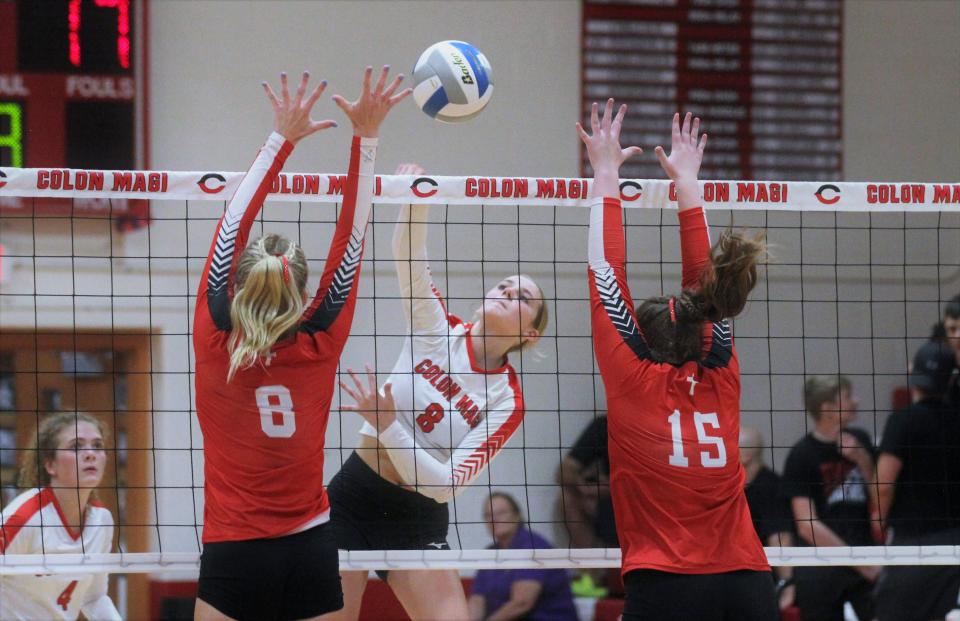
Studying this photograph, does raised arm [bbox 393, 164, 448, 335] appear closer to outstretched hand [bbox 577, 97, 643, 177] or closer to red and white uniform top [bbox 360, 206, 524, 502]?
red and white uniform top [bbox 360, 206, 524, 502]

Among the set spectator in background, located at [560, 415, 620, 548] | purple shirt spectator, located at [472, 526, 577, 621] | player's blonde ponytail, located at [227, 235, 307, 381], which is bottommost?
purple shirt spectator, located at [472, 526, 577, 621]

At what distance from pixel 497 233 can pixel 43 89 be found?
2.76 m

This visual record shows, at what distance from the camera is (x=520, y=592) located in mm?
6324

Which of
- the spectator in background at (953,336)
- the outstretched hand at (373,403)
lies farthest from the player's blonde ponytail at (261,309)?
the spectator in background at (953,336)

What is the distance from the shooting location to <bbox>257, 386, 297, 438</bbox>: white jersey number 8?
3100mm

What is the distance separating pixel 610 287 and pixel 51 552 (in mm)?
2543

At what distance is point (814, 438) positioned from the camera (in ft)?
19.9

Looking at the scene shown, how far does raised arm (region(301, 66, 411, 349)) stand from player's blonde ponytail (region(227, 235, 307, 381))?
0.41ft

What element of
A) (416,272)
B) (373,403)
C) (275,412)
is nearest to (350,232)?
(275,412)

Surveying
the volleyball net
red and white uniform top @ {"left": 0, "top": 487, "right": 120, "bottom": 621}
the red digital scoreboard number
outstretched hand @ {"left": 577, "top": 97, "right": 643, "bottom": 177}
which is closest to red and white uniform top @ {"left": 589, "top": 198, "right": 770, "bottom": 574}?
outstretched hand @ {"left": 577, "top": 97, "right": 643, "bottom": 177}

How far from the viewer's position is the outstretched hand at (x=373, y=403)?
3736 mm

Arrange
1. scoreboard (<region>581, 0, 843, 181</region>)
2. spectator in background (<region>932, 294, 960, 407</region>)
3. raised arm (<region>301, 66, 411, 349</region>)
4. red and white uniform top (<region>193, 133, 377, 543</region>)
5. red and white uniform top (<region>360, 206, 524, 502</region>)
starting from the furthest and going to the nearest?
scoreboard (<region>581, 0, 843, 181</region>) < spectator in background (<region>932, 294, 960, 407</region>) < red and white uniform top (<region>360, 206, 524, 502</region>) < raised arm (<region>301, 66, 411, 349</region>) < red and white uniform top (<region>193, 133, 377, 543</region>)

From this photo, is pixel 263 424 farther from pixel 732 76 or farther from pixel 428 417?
pixel 732 76

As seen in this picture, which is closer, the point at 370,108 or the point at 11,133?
the point at 370,108
